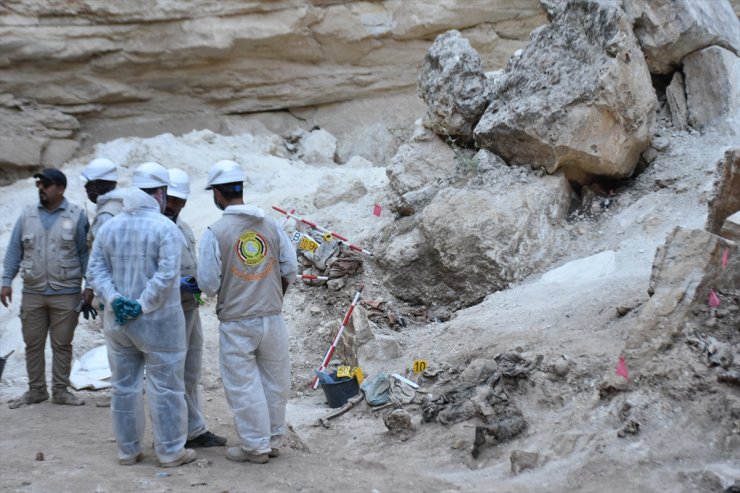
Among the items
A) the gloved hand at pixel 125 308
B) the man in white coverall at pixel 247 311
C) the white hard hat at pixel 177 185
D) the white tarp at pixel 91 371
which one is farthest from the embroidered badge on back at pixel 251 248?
the white tarp at pixel 91 371

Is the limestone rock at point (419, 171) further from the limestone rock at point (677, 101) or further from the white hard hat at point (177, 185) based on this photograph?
the white hard hat at point (177, 185)

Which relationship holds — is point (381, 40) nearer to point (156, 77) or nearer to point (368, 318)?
point (156, 77)

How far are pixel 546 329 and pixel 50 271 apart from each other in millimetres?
3219

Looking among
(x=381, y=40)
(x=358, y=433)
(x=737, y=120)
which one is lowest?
(x=358, y=433)

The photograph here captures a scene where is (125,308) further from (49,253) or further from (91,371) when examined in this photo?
(91,371)

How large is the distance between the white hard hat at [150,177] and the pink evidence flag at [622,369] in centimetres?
246

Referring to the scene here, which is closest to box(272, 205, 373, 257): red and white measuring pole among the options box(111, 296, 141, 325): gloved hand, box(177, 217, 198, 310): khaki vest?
box(177, 217, 198, 310): khaki vest

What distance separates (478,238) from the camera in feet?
21.5

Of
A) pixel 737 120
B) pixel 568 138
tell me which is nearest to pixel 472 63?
pixel 568 138

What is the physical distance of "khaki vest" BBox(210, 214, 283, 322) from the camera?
404 centimetres

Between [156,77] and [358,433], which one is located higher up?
[156,77]

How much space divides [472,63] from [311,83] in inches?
232

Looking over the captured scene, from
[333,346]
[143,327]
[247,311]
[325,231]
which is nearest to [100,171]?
[143,327]

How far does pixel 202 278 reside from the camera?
13.1 feet
